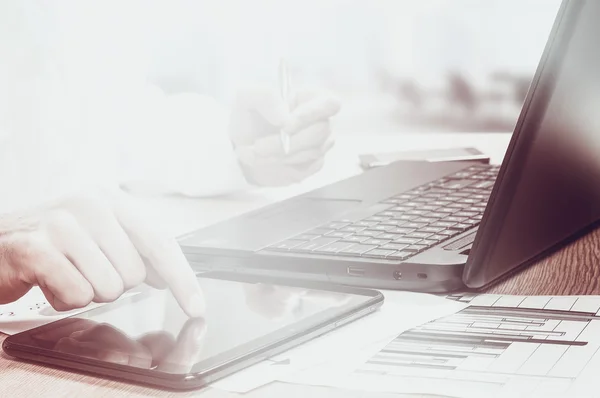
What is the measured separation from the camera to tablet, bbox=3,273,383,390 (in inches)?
16.4

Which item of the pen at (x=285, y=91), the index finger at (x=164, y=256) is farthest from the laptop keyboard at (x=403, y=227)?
the pen at (x=285, y=91)

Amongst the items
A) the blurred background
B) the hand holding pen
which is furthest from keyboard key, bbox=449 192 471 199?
the blurred background

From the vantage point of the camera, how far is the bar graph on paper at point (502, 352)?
0.37 m

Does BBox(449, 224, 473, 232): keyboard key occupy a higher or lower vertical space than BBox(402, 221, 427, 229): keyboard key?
higher

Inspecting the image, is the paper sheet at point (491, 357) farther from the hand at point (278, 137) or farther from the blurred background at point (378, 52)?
the blurred background at point (378, 52)

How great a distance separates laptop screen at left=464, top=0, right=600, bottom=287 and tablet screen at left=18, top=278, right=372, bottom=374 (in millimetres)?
98

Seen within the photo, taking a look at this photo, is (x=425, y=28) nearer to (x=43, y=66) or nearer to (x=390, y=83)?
(x=390, y=83)

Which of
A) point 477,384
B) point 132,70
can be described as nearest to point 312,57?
point 132,70

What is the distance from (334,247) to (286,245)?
0.05m

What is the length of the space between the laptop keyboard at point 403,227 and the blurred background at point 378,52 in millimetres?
2143

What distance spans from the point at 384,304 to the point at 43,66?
37.1 inches

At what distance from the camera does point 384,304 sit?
1.70 ft

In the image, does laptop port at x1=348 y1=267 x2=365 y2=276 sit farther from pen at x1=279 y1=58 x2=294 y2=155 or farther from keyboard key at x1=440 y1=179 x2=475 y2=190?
pen at x1=279 y1=58 x2=294 y2=155

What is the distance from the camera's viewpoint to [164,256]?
0.51m
